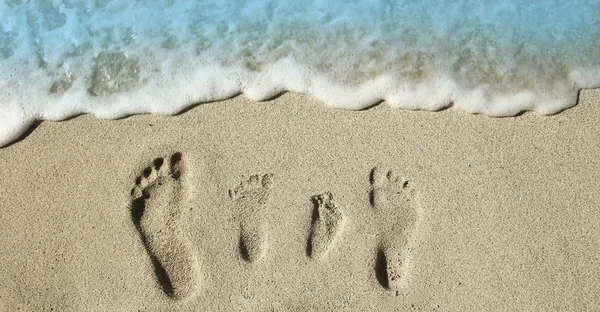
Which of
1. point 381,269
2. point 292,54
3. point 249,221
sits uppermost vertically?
point 292,54

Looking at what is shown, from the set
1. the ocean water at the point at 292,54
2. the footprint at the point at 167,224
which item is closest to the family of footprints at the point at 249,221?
the footprint at the point at 167,224

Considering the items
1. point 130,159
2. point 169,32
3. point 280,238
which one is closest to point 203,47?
point 169,32

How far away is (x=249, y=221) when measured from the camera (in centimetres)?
280

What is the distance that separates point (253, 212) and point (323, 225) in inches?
14.1

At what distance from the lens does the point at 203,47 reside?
3.17m

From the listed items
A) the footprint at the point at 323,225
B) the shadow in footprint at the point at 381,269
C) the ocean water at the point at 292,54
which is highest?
the ocean water at the point at 292,54

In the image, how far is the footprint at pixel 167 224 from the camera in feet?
8.91

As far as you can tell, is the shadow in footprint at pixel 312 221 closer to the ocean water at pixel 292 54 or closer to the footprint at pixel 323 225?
the footprint at pixel 323 225

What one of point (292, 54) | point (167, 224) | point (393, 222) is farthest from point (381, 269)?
point (292, 54)

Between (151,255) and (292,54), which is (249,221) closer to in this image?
(151,255)

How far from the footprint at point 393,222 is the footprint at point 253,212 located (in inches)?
21.6

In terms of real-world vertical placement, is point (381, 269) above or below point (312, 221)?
below

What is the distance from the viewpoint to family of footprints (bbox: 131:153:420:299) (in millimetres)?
2725

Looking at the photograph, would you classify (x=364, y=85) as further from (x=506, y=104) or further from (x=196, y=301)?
(x=196, y=301)
